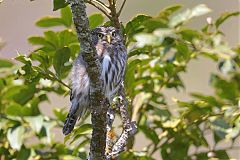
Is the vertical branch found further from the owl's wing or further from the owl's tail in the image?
the owl's tail

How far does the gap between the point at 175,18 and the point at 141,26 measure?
0.62 ft

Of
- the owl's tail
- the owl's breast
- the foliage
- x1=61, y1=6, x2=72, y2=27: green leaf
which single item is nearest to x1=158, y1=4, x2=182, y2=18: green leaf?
the foliage

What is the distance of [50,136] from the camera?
3982 millimetres

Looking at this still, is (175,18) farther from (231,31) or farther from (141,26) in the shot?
(231,31)

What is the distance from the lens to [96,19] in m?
3.82

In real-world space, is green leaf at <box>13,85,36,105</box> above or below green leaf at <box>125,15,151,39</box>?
below

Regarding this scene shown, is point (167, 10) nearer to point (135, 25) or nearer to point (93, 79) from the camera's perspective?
point (135, 25)

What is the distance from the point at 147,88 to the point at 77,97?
422 mm

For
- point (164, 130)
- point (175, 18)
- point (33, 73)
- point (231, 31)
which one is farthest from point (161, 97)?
point (231, 31)

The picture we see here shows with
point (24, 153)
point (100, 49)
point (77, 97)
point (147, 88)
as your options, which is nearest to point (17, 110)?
point (24, 153)

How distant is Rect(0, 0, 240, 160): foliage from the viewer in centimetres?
346

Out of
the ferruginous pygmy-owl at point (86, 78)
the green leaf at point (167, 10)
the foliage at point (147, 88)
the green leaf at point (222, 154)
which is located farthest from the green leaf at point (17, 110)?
the green leaf at point (222, 154)

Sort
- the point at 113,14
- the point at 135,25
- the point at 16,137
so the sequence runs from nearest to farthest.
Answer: the point at 113,14, the point at 135,25, the point at 16,137

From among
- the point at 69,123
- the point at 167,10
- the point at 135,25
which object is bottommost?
the point at 69,123
